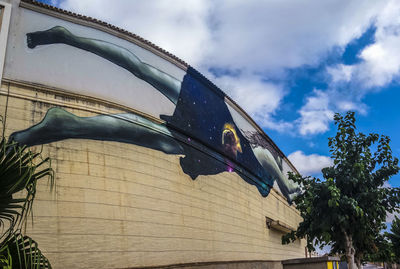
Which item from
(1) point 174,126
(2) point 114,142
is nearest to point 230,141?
(1) point 174,126

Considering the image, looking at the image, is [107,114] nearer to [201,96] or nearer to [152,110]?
[152,110]

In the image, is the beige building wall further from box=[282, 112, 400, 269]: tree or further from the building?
box=[282, 112, 400, 269]: tree

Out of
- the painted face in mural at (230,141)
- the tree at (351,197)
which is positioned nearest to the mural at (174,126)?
the painted face in mural at (230,141)

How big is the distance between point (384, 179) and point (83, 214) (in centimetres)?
952

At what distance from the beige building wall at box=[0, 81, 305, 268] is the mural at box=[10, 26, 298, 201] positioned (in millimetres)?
333

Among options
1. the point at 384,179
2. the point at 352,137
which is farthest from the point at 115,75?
the point at 384,179

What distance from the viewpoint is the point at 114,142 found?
1318 cm

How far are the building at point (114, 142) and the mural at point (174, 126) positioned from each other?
0.15 feet

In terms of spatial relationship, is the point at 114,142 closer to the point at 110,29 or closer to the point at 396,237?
the point at 110,29

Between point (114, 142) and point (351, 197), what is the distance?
26.6 feet

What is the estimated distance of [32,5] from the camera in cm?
1289

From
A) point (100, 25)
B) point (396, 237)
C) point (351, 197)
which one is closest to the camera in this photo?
point (351, 197)

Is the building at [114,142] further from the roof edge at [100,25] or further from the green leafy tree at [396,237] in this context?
the green leafy tree at [396,237]

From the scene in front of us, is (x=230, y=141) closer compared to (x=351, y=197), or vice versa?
(x=351, y=197)
